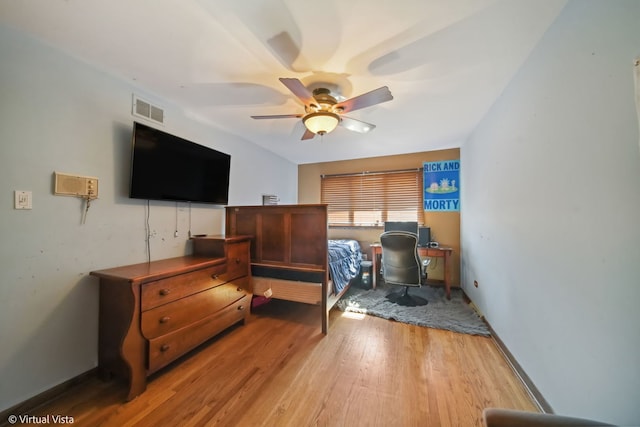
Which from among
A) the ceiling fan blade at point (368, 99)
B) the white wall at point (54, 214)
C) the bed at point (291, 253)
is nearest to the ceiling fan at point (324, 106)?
the ceiling fan blade at point (368, 99)

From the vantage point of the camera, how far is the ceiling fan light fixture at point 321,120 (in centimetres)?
184

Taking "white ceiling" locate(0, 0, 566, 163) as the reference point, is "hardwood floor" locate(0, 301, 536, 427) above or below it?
below

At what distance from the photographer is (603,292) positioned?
947 millimetres

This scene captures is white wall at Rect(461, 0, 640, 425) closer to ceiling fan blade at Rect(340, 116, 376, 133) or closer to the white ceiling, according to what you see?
the white ceiling

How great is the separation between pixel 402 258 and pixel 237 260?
2.01m

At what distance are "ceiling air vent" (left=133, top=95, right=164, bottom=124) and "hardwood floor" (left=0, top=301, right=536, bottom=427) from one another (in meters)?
2.14

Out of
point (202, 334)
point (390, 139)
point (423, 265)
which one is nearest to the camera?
point (202, 334)

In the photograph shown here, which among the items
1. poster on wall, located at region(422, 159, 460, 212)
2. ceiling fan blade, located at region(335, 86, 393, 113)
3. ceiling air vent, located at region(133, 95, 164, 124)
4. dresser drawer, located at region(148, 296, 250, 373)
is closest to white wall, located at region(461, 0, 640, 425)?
ceiling fan blade, located at region(335, 86, 393, 113)

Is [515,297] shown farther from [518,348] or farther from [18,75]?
[18,75]

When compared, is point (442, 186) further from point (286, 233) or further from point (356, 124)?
point (286, 233)

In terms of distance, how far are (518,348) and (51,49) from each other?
154 inches

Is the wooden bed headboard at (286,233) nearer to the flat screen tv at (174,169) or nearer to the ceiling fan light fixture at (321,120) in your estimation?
the flat screen tv at (174,169)

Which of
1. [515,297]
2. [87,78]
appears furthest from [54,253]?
[515,297]

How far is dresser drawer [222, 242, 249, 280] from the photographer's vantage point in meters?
2.21
